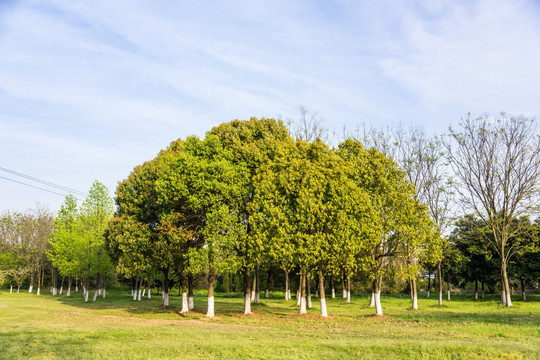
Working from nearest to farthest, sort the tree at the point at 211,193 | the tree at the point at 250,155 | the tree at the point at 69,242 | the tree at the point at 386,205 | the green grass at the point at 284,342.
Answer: the green grass at the point at 284,342 → the tree at the point at 211,193 → the tree at the point at 250,155 → the tree at the point at 386,205 → the tree at the point at 69,242

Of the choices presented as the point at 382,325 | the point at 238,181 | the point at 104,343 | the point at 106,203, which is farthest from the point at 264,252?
the point at 106,203

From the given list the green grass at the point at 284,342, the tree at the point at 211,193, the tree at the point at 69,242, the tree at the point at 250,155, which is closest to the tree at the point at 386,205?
the tree at the point at 250,155

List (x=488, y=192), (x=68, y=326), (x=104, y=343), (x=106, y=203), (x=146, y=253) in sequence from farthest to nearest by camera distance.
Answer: (x=106, y=203) < (x=488, y=192) < (x=146, y=253) < (x=68, y=326) < (x=104, y=343)

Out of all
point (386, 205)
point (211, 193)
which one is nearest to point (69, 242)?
point (211, 193)

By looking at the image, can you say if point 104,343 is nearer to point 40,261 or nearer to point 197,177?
point 197,177

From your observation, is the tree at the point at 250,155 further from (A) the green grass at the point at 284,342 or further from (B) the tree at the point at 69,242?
(B) the tree at the point at 69,242

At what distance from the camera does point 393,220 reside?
35.2 m

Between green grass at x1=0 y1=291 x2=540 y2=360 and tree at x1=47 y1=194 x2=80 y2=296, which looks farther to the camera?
tree at x1=47 y1=194 x2=80 y2=296

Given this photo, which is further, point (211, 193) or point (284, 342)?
point (211, 193)

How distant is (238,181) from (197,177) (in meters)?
3.38

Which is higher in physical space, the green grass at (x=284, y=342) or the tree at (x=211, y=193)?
the tree at (x=211, y=193)

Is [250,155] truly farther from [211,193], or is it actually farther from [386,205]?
[386,205]

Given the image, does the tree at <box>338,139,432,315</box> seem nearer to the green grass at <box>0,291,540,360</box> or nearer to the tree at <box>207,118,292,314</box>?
the tree at <box>207,118,292,314</box>

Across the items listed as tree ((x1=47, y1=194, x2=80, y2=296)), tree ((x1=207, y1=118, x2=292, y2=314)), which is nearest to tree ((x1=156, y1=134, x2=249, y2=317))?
tree ((x1=207, y1=118, x2=292, y2=314))
